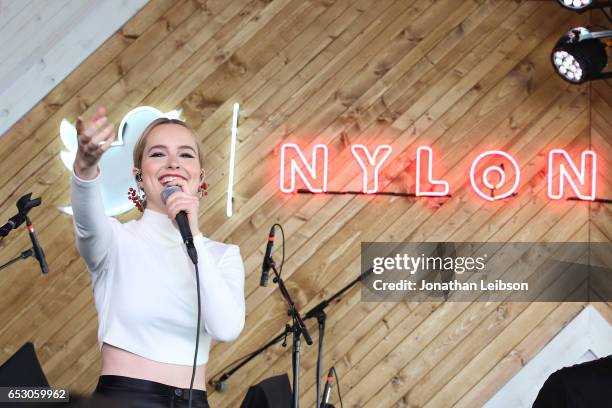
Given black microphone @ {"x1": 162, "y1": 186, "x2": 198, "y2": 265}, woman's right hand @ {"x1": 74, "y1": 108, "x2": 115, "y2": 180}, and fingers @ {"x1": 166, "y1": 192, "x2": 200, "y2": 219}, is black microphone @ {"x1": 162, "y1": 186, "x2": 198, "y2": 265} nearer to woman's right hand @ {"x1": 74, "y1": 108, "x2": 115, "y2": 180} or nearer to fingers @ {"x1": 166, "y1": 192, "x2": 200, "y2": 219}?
fingers @ {"x1": 166, "y1": 192, "x2": 200, "y2": 219}

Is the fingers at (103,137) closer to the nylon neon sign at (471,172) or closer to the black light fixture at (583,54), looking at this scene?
the nylon neon sign at (471,172)

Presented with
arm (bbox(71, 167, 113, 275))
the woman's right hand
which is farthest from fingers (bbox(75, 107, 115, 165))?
arm (bbox(71, 167, 113, 275))

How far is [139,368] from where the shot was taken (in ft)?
5.70

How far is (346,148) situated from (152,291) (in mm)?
2688

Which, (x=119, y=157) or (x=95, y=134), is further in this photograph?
(x=119, y=157)

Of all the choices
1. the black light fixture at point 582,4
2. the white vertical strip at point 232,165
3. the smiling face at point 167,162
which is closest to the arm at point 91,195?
the smiling face at point 167,162

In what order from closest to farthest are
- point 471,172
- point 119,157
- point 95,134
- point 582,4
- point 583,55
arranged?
point 95,134, point 582,4, point 583,55, point 119,157, point 471,172

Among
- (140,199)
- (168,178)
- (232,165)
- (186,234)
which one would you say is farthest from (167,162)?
(232,165)

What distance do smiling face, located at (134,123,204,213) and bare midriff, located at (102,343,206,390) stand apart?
36 cm

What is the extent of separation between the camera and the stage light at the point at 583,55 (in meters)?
4.05

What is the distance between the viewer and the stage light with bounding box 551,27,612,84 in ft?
13.3

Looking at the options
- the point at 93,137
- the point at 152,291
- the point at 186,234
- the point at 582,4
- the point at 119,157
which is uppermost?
the point at 582,4

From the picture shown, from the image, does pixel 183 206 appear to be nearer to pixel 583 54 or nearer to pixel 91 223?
pixel 91 223

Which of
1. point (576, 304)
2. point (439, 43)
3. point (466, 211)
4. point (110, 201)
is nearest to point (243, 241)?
point (110, 201)
